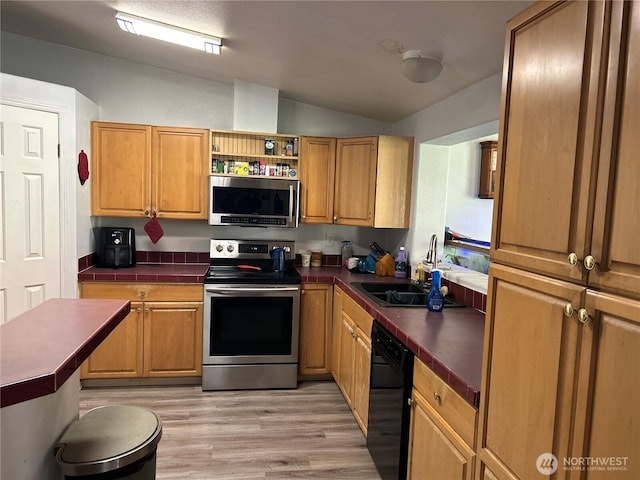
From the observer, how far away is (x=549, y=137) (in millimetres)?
1073

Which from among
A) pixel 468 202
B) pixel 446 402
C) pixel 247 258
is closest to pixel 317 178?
pixel 247 258

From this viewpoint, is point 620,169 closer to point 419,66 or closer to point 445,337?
point 445,337

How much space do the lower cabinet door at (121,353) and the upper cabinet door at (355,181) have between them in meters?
1.82

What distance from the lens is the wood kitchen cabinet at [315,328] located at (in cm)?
344

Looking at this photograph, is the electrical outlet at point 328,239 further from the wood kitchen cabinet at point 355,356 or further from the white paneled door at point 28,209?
the white paneled door at point 28,209

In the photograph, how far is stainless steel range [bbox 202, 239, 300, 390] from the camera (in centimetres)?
325

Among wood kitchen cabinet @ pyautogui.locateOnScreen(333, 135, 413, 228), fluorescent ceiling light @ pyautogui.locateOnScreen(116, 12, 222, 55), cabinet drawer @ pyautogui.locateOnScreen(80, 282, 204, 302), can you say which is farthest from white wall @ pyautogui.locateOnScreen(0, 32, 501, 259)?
fluorescent ceiling light @ pyautogui.locateOnScreen(116, 12, 222, 55)

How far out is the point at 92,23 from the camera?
281 cm

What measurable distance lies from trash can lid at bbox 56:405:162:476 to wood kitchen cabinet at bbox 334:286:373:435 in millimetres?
1309

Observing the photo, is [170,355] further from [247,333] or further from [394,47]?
[394,47]

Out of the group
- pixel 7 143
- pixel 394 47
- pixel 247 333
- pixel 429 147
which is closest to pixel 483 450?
pixel 394 47

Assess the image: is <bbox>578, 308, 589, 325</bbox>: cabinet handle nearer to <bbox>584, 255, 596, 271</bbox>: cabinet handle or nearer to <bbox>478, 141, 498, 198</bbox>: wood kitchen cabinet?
<bbox>584, 255, 596, 271</bbox>: cabinet handle

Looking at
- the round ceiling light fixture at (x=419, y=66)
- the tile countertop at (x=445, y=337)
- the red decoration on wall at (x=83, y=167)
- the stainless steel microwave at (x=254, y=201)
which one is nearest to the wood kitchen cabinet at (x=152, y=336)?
the stainless steel microwave at (x=254, y=201)

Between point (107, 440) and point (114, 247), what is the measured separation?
2249 millimetres
